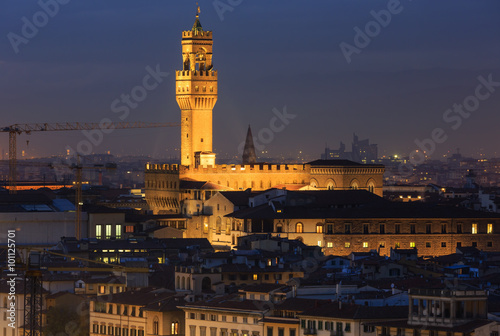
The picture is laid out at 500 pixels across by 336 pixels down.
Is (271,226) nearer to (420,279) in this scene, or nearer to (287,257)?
(287,257)

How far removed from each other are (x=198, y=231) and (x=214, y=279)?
30.8m

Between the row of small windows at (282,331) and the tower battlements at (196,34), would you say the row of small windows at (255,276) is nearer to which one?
the row of small windows at (282,331)

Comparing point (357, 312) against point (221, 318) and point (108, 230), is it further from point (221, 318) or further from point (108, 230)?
point (108, 230)

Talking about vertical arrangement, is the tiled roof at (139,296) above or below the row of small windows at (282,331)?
above

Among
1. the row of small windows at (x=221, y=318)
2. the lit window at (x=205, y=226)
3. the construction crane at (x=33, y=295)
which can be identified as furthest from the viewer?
the lit window at (x=205, y=226)

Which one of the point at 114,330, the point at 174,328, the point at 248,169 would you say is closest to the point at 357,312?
the point at 174,328

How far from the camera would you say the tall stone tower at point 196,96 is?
105062 mm

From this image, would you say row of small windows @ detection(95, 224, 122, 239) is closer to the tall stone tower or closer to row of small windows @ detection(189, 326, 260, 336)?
the tall stone tower

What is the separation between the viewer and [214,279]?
59781 mm

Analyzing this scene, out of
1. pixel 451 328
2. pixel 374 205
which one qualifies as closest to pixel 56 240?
pixel 374 205

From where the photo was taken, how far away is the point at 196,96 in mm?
105750

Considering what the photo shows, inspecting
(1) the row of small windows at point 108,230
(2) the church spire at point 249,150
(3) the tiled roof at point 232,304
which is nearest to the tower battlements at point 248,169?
(1) the row of small windows at point 108,230

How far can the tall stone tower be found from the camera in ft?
345

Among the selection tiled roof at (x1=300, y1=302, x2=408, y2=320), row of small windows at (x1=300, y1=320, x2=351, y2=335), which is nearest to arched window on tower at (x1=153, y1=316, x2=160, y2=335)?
tiled roof at (x1=300, y1=302, x2=408, y2=320)
